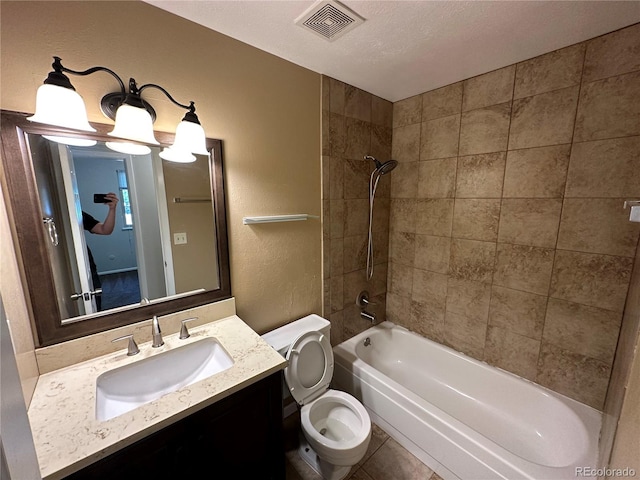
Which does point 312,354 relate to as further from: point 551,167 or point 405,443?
point 551,167

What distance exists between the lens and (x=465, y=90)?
188cm

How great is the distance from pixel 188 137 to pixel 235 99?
0.42 meters

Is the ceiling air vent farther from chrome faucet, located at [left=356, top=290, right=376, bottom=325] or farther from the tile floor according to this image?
the tile floor

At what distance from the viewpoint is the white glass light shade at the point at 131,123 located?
3.38ft

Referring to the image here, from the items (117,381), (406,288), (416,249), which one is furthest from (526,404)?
(117,381)

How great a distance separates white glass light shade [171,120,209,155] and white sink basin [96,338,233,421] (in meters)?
0.95

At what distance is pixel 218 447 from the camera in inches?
41.9

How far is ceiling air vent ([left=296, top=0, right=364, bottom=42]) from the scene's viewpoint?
1.15 metres

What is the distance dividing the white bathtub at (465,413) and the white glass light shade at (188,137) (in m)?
1.74

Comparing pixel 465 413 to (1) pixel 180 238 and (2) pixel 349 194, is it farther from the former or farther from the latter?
(1) pixel 180 238

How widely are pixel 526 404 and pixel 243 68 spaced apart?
2782 mm

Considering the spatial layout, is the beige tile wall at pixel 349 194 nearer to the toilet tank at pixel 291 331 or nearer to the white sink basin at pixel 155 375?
the toilet tank at pixel 291 331

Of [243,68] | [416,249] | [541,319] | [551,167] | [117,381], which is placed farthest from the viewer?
[416,249]

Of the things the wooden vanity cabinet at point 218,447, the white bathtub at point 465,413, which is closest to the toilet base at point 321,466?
the wooden vanity cabinet at point 218,447
